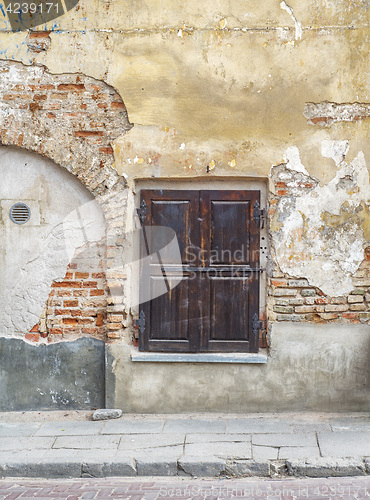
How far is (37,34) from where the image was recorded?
5.63 metres

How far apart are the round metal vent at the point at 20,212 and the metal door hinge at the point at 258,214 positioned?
224 centimetres

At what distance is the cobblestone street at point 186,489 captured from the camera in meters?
4.15

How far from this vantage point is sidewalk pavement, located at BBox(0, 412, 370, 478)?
453 centimetres

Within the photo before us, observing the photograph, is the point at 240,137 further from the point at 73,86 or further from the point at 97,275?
the point at 97,275

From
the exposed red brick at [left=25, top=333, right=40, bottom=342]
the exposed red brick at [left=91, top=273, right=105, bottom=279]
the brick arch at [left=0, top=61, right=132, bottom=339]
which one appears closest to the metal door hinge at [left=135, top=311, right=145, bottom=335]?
the brick arch at [left=0, top=61, right=132, bottom=339]

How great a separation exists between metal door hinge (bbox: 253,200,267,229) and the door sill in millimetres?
1271

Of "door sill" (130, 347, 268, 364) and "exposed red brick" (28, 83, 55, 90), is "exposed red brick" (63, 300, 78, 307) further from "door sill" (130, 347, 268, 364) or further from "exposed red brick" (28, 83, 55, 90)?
"exposed red brick" (28, 83, 55, 90)

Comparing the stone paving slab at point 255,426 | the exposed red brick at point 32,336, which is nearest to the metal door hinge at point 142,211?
the exposed red brick at point 32,336

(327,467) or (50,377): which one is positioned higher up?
(50,377)

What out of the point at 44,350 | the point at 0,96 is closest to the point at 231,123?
the point at 0,96

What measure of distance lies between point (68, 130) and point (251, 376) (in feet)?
9.77

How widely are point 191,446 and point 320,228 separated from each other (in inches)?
93.0

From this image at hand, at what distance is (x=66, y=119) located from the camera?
5.68m

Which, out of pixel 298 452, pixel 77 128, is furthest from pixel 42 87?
pixel 298 452
